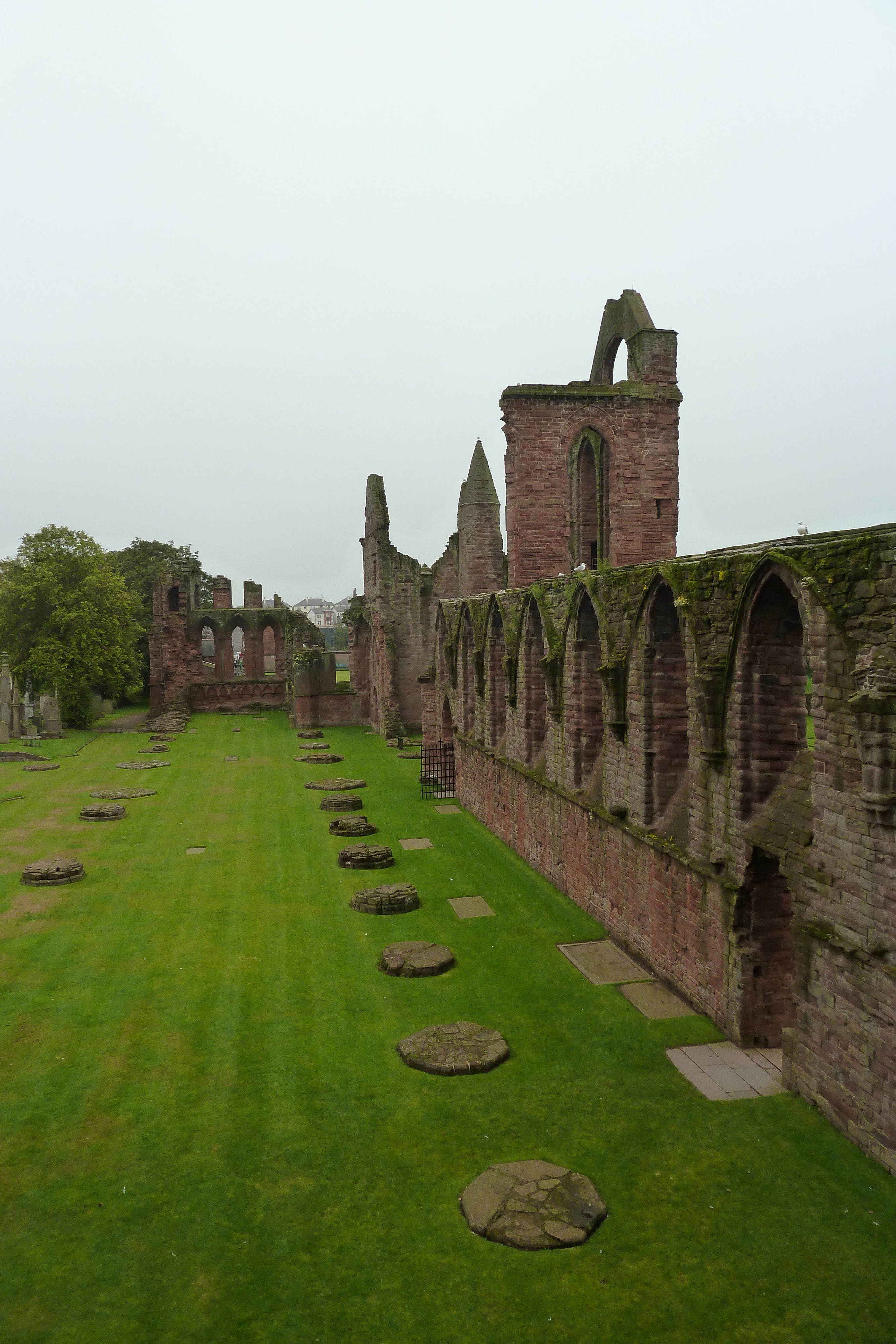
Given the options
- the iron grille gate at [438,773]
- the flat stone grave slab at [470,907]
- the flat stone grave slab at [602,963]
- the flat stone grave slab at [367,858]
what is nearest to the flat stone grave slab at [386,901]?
the flat stone grave slab at [470,907]

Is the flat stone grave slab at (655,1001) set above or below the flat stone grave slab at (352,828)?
below

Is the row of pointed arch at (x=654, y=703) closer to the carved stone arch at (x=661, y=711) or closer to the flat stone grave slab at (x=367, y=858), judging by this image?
the carved stone arch at (x=661, y=711)

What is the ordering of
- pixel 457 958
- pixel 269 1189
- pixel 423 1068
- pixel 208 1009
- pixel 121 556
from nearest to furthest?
1. pixel 269 1189
2. pixel 423 1068
3. pixel 208 1009
4. pixel 457 958
5. pixel 121 556

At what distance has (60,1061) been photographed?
9.23m

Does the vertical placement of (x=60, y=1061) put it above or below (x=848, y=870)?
below

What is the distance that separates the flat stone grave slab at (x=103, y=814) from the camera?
20484 millimetres

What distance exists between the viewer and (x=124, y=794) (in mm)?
23406

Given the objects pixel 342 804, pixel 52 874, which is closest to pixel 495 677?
pixel 342 804

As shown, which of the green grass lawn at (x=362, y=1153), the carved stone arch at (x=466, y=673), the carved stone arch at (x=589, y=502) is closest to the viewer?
the green grass lawn at (x=362, y=1153)

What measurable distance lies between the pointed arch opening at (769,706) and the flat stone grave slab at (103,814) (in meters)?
15.9

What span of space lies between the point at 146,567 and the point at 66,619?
58.4 feet

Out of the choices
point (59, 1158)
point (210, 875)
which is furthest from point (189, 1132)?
point (210, 875)

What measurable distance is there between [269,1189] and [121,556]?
5343 centimetres

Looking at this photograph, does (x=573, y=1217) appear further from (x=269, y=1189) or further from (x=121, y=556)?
(x=121, y=556)
